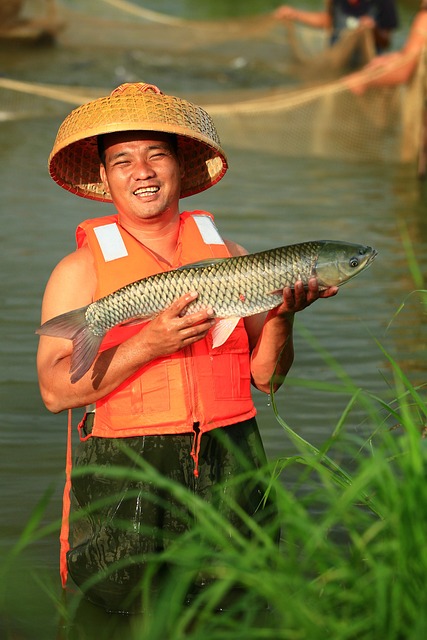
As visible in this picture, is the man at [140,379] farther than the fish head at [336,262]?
Yes

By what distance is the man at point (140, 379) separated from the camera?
4113 mm

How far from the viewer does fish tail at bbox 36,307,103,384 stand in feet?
12.8

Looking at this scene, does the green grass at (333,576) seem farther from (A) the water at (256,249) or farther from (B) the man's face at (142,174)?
(B) the man's face at (142,174)

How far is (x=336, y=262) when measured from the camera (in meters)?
3.79

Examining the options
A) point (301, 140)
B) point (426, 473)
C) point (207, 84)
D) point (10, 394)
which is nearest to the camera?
point (426, 473)

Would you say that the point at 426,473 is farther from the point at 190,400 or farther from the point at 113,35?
the point at 113,35

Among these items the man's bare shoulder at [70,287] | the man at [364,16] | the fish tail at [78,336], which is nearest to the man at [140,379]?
the man's bare shoulder at [70,287]

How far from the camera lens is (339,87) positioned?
40.6ft

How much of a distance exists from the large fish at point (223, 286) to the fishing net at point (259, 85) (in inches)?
325

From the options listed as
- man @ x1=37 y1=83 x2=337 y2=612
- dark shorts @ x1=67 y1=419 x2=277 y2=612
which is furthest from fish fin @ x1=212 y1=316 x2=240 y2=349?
dark shorts @ x1=67 y1=419 x2=277 y2=612

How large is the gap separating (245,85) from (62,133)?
51.0 feet

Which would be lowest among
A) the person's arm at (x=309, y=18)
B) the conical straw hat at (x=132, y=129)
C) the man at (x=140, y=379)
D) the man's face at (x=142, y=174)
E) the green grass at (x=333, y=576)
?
the green grass at (x=333, y=576)

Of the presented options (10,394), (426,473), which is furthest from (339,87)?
(426,473)

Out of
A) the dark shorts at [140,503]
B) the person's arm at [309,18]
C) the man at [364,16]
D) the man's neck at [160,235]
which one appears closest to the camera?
the dark shorts at [140,503]
